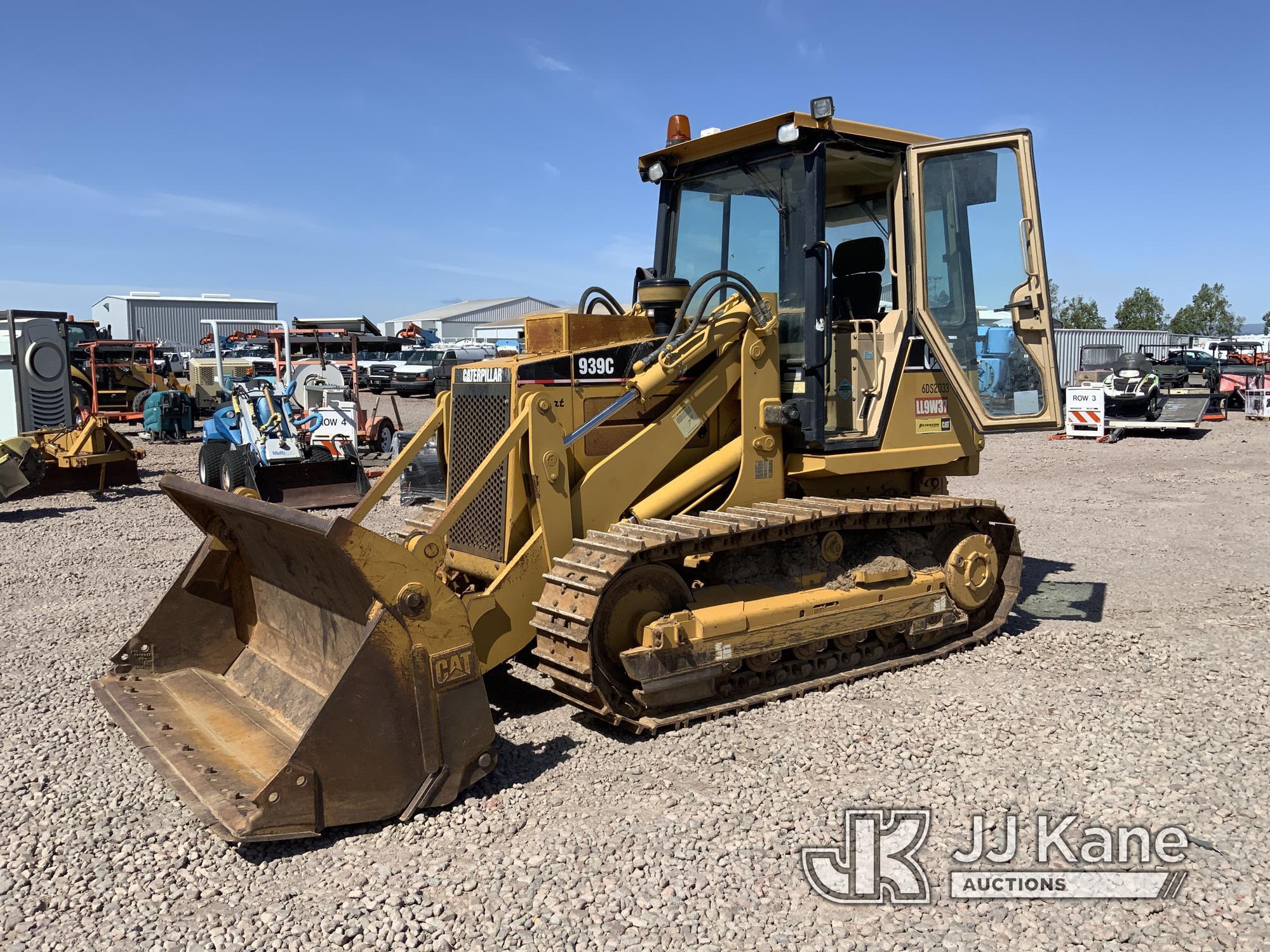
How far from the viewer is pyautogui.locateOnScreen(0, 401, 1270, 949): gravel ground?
3.51m

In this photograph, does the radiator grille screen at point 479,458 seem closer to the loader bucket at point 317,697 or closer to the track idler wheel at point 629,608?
the track idler wheel at point 629,608

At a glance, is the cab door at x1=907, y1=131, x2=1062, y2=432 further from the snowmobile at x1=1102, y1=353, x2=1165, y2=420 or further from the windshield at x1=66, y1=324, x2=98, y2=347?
the windshield at x1=66, y1=324, x2=98, y2=347

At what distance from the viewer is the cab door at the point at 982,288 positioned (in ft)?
20.8

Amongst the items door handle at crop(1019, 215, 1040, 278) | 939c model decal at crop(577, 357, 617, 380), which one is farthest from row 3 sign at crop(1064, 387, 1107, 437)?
939c model decal at crop(577, 357, 617, 380)

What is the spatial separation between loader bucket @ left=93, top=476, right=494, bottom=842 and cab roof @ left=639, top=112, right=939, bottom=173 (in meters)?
3.46

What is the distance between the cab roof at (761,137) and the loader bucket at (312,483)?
291 inches

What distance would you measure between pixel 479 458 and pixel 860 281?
2895 millimetres

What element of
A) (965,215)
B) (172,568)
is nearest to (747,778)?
(965,215)

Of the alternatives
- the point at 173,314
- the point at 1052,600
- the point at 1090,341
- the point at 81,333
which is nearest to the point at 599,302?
the point at 1052,600

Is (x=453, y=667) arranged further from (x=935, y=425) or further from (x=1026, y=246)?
(x=1026, y=246)

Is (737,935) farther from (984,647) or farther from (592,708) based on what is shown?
(984,647)

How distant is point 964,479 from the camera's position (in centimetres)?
1552

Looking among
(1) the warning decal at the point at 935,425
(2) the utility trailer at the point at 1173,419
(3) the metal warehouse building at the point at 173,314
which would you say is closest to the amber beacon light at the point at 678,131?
(1) the warning decal at the point at 935,425

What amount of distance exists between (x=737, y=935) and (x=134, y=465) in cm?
1348
